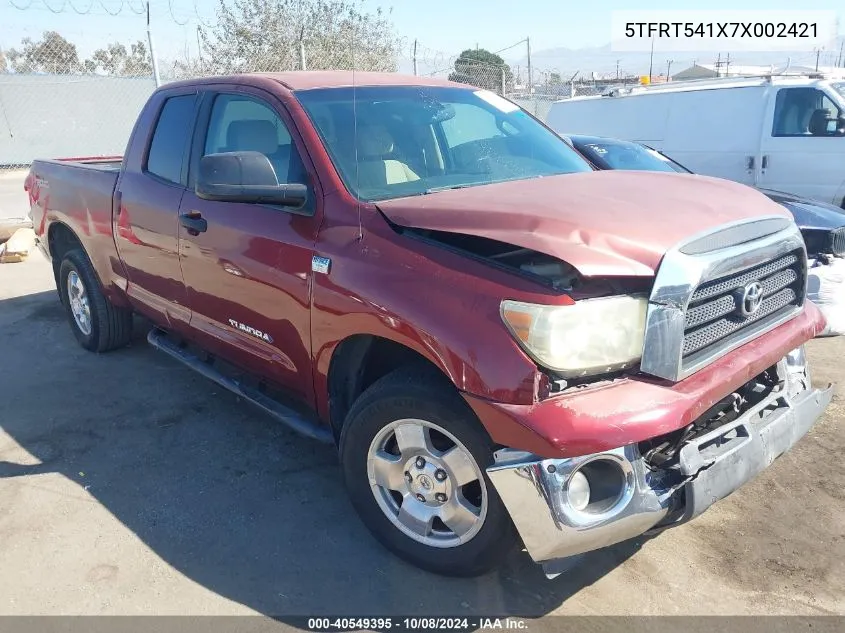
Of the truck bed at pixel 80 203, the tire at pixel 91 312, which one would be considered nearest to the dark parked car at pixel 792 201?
the truck bed at pixel 80 203

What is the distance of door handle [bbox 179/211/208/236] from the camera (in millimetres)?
3717

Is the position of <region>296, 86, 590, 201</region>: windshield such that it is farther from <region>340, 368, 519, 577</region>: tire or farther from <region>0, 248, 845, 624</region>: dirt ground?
<region>0, 248, 845, 624</region>: dirt ground

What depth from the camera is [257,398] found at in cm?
369

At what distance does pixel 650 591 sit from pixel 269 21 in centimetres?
1321

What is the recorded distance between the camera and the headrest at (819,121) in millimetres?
8422

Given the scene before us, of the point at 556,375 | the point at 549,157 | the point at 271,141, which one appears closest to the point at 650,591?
the point at 556,375

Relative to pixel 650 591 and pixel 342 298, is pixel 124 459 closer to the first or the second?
pixel 342 298

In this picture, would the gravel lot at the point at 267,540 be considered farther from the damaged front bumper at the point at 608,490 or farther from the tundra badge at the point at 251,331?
the tundra badge at the point at 251,331

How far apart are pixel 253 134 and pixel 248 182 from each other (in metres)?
0.72

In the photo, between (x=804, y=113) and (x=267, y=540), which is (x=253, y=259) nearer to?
(x=267, y=540)

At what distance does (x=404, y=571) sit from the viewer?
293cm

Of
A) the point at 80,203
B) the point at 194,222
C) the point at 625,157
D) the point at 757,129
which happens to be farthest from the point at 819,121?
the point at 80,203

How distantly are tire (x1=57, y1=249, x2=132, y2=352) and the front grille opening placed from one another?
4053mm

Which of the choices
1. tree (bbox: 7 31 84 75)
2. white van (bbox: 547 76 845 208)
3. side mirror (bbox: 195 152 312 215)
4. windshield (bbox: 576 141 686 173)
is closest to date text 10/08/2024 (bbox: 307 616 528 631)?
side mirror (bbox: 195 152 312 215)
